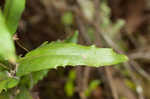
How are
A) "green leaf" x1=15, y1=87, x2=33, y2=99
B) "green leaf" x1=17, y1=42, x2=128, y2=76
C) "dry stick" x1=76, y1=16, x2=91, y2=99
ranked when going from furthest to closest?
"dry stick" x1=76, y1=16, x2=91, y2=99 → "green leaf" x1=15, y1=87, x2=33, y2=99 → "green leaf" x1=17, y1=42, x2=128, y2=76

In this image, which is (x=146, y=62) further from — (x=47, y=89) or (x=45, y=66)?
(x=45, y=66)

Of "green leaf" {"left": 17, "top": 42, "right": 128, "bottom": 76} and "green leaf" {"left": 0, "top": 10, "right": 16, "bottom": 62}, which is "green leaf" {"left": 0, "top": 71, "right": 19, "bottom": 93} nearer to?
"green leaf" {"left": 17, "top": 42, "right": 128, "bottom": 76}

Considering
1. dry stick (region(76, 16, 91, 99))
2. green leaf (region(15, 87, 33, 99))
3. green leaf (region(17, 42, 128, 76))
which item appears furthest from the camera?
dry stick (region(76, 16, 91, 99))

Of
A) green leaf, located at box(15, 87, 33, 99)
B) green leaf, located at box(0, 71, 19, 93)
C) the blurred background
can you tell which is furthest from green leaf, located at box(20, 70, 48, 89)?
the blurred background

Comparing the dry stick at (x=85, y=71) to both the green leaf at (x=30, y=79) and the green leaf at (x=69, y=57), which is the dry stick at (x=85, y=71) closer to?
the green leaf at (x=30, y=79)

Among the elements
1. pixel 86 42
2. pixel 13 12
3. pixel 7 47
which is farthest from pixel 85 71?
pixel 7 47

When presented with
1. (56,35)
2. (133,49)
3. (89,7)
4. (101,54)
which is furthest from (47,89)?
(101,54)
